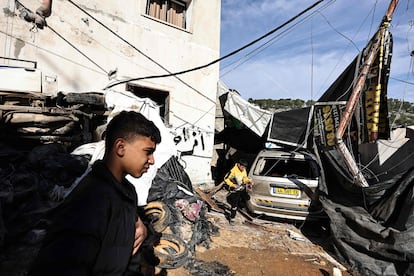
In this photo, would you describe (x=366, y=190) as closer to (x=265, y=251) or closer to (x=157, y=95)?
(x=265, y=251)

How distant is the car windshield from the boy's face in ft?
18.7

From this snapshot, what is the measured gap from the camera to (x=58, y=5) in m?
7.14

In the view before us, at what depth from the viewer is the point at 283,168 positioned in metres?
7.39

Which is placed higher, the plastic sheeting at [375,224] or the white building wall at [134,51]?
the white building wall at [134,51]

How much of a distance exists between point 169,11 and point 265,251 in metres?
8.52

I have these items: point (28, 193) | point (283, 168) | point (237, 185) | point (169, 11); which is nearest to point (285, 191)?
point (283, 168)

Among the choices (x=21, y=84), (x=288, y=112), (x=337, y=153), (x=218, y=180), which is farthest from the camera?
(x=218, y=180)

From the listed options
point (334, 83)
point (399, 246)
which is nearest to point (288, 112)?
point (334, 83)

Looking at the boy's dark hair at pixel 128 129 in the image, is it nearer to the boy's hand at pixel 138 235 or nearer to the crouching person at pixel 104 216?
the crouching person at pixel 104 216

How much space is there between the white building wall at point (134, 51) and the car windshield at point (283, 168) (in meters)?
3.26

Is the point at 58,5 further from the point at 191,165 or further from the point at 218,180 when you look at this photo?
the point at 218,180

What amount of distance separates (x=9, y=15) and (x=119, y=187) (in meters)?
7.42

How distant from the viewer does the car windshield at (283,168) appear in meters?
6.89

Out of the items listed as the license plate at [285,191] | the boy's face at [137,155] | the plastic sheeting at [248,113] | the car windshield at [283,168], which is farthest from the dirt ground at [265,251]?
the plastic sheeting at [248,113]
